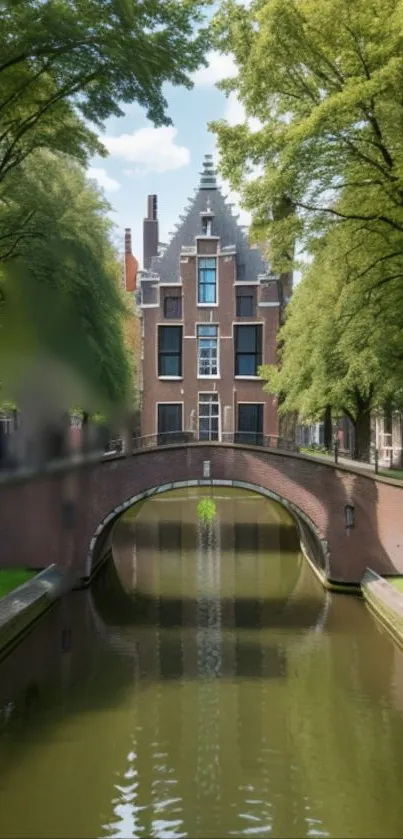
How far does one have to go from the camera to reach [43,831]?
810cm

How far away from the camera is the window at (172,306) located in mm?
35812

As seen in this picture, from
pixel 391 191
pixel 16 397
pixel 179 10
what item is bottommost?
pixel 16 397

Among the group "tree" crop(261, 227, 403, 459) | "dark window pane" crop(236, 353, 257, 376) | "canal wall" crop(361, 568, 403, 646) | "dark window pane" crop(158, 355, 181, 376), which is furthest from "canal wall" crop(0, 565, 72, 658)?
"dark window pane" crop(236, 353, 257, 376)

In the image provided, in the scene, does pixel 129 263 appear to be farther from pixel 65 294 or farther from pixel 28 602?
pixel 28 602

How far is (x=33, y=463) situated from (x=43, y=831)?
14.4 meters

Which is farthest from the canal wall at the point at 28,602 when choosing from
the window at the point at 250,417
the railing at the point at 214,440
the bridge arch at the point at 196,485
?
the window at the point at 250,417

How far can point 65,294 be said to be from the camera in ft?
60.7

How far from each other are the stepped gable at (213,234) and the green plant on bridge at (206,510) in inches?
434

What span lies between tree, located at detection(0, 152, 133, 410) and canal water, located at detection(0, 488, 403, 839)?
6.16 metres

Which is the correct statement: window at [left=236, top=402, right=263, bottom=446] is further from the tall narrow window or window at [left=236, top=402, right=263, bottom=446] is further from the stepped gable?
the stepped gable

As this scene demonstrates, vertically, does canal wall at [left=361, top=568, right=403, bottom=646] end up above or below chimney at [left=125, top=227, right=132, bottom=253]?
below

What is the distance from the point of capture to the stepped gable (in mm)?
35531

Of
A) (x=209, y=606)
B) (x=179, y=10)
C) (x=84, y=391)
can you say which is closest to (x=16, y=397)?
(x=84, y=391)

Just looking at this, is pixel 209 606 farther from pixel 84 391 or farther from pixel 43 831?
pixel 43 831
